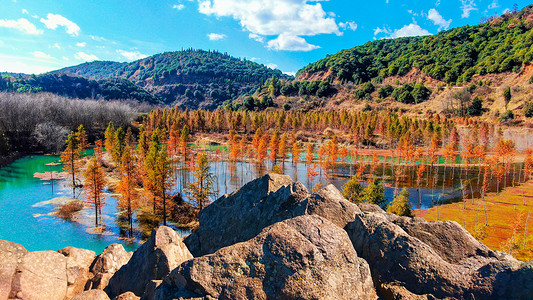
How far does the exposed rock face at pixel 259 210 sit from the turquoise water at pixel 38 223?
25162 mm

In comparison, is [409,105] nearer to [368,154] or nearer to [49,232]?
[368,154]

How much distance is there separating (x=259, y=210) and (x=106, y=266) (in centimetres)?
942

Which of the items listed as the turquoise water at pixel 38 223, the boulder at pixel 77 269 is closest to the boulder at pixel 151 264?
the boulder at pixel 77 269

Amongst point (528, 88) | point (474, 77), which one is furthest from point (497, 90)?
point (474, 77)

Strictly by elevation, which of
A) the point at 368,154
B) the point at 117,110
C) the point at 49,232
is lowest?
the point at 49,232

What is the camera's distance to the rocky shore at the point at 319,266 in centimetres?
706

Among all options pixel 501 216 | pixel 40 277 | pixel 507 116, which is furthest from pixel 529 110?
pixel 40 277

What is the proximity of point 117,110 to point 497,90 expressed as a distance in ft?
654

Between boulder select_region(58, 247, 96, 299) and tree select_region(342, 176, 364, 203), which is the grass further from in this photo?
boulder select_region(58, 247, 96, 299)

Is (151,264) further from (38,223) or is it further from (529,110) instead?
(529,110)

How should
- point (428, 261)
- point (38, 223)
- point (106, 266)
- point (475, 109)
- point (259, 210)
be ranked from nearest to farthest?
point (428, 261), point (259, 210), point (106, 266), point (38, 223), point (475, 109)

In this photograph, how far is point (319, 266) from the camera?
23.5 ft

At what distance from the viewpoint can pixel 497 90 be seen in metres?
149

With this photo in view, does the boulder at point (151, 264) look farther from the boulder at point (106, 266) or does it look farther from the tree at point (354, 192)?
the tree at point (354, 192)
